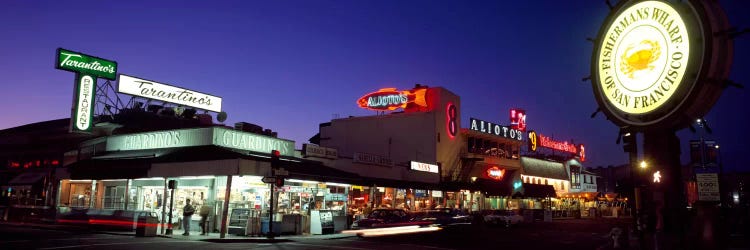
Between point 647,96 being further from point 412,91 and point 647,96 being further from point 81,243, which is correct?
point 412,91

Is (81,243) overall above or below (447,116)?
below

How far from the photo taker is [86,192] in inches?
1430

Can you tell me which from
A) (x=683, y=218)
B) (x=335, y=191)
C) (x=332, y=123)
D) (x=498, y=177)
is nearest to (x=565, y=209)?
(x=498, y=177)

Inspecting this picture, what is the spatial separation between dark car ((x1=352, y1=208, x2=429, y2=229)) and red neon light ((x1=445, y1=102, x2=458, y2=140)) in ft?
67.4

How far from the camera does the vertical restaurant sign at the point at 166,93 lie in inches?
Result: 1577

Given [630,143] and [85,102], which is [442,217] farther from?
[630,143]

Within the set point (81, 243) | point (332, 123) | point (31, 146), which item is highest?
point (332, 123)

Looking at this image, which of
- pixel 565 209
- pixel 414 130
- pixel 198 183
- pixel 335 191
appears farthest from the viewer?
pixel 565 209

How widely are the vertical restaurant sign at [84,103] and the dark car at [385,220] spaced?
18.8m

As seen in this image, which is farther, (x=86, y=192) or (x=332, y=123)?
(x=332, y=123)

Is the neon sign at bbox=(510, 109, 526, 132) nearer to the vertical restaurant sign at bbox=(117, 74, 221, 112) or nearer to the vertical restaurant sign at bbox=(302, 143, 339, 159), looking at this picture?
the vertical restaurant sign at bbox=(302, 143, 339, 159)

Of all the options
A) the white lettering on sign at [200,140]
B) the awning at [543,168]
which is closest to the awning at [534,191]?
the awning at [543,168]

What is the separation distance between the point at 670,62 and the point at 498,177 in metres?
51.3

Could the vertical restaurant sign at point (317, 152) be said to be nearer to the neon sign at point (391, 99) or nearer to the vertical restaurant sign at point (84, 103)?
the vertical restaurant sign at point (84, 103)
